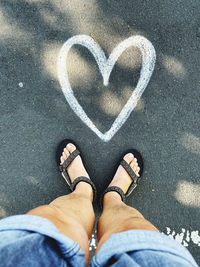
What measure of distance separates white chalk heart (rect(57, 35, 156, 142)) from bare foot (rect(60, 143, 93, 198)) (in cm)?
28

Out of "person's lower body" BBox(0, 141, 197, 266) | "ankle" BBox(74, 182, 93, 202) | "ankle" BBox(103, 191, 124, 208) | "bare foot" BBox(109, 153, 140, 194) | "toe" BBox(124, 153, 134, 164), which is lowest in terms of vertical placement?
"ankle" BBox(74, 182, 93, 202)

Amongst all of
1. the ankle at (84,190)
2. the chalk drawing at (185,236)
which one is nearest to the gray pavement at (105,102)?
the chalk drawing at (185,236)

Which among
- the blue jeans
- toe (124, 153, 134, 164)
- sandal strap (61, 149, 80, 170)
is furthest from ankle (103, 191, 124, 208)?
the blue jeans

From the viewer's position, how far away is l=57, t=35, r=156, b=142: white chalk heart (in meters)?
2.08

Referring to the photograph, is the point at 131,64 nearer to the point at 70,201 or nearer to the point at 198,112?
the point at 198,112

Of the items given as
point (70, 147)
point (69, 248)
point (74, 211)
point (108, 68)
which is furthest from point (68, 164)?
point (69, 248)

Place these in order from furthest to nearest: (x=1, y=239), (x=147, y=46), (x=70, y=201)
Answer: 1. (x=147, y=46)
2. (x=70, y=201)
3. (x=1, y=239)

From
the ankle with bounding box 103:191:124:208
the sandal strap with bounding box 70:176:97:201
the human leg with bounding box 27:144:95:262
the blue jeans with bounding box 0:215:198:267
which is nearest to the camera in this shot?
the blue jeans with bounding box 0:215:198:267

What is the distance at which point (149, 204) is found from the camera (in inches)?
84.5

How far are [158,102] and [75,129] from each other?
777mm

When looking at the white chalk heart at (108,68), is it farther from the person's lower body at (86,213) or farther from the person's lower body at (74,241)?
the person's lower body at (74,241)

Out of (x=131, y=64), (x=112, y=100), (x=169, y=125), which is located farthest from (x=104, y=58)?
(x=169, y=125)

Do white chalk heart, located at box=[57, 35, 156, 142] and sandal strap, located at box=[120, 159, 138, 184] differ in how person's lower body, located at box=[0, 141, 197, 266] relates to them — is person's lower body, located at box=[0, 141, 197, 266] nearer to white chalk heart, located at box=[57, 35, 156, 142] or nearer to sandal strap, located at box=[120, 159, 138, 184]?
sandal strap, located at box=[120, 159, 138, 184]

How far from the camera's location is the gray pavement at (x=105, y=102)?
208cm
